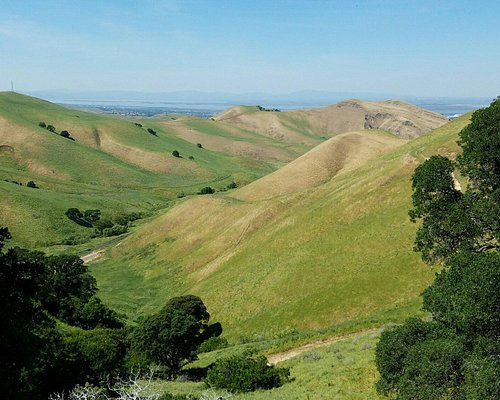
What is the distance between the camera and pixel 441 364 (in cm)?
1478

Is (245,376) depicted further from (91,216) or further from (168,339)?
(91,216)

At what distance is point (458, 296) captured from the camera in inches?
583

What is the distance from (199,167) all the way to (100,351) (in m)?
163

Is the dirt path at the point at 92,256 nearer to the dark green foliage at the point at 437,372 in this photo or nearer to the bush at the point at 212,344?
the bush at the point at 212,344

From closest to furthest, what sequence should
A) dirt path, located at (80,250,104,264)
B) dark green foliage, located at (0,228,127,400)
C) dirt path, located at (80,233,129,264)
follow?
1. dark green foliage, located at (0,228,127,400)
2. dirt path, located at (80,250,104,264)
3. dirt path, located at (80,233,129,264)

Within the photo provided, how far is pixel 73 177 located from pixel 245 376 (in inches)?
5648

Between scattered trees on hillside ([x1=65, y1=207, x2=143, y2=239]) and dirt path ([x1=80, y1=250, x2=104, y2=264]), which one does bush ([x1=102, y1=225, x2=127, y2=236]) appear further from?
dirt path ([x1=80, y1=250, x2=104, y2=264])

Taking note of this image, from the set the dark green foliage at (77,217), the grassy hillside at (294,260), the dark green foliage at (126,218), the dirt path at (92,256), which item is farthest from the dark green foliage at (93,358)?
the dark green foliage at (126,218)

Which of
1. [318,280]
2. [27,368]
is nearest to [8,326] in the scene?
[27,368]

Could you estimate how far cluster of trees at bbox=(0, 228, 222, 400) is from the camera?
19.6 meters

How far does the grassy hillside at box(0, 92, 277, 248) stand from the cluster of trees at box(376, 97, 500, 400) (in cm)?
9207

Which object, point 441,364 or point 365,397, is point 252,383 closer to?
point 365,397

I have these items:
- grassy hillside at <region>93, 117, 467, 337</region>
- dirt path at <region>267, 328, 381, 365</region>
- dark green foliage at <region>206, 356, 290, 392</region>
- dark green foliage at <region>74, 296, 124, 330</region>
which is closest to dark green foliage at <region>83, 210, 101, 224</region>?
grassy hillside at <region>93, 117, 467, 337</region>

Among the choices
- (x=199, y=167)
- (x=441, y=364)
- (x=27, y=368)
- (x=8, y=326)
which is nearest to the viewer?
A: (x=441, y=364)
